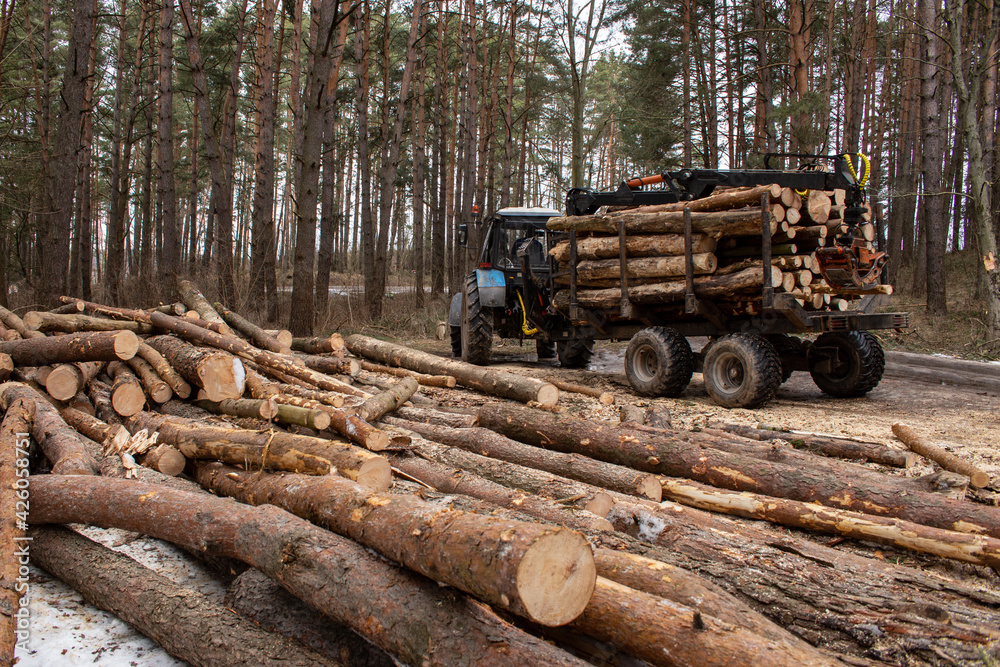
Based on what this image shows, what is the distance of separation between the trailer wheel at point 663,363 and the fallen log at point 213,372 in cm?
466

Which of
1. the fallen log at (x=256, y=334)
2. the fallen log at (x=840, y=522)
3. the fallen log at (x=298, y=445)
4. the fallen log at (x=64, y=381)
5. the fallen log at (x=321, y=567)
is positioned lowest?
the fallen log at (x=840, y=522)

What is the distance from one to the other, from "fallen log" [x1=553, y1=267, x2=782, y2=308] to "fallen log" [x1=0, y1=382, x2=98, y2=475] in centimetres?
595

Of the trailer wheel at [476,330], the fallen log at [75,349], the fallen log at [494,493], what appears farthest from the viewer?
the trailer wheel at [476,330]

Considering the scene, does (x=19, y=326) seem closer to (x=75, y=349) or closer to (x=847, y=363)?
(x=75, y=349)

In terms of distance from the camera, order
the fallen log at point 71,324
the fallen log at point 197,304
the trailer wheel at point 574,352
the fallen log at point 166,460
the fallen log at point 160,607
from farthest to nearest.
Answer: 1. the trailer wheel at point 574,352
2. the fallen log at point 197,304
3. the fallen log at point 71,324
4. the fallen log at point 166,460
5. the fallen log at point 160,607

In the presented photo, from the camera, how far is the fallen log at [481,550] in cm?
180

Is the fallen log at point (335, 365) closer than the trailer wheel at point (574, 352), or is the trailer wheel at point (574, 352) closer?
the fallen log at point (335, 365)

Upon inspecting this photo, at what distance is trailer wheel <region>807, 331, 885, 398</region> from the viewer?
7141 millimetres

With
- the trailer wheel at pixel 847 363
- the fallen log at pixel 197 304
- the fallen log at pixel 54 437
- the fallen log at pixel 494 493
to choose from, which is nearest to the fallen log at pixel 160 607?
the fallen log at pixel 54 437

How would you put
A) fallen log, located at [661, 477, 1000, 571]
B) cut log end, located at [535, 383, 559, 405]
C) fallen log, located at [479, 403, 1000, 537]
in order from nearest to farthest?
fallen log, located at [661, 477, 1000, 571] → fallen log, located at [479, 403, 1000, 537] → cut log end, located at [535, 383, 559, 405]

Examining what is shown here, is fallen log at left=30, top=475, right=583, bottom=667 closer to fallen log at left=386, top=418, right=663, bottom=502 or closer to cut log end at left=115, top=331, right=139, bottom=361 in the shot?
fallen log at left=386, top=418, right=663, bottom=502

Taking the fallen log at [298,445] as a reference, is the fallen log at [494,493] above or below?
below

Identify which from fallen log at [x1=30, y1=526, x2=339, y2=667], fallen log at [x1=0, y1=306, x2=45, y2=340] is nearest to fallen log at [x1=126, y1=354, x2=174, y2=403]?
fallen log at [x1=0, y1=306, x2=45, y2=340]

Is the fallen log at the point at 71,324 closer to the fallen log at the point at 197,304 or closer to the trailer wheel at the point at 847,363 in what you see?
the fallen log at the point at 197,304
